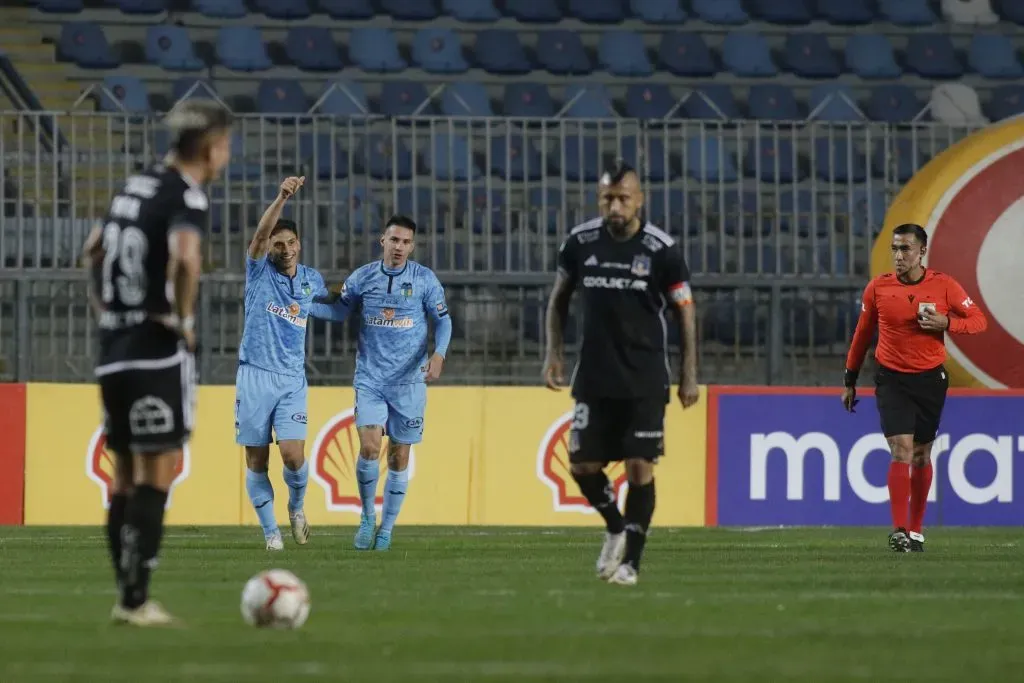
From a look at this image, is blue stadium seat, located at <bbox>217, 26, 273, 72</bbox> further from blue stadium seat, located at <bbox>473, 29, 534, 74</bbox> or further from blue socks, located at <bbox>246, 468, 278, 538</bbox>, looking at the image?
blue socks, located at <bbox>246, 468, 278, 538</bbox>

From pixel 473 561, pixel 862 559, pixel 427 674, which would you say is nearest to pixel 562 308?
pixel 473 561

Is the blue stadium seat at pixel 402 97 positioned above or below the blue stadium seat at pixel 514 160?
above

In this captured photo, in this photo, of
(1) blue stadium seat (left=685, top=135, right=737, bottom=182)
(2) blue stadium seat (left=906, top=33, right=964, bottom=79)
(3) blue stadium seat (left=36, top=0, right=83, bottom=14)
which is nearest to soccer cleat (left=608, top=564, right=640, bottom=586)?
(1) blue stadium seat (left=685, top=135, right=737, bottom=182)

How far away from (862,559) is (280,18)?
46.9ft

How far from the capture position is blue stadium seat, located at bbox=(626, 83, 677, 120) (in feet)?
74.2

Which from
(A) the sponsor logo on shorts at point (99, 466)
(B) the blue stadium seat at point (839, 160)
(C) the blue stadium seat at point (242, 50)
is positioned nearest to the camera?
(A) the sponsor logo on shorts at point (99, 466)

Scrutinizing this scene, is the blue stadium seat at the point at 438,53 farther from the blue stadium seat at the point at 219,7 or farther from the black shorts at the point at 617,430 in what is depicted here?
the black shorts at the point at 617,430

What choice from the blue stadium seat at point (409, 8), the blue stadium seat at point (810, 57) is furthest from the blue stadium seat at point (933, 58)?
the blue stadium seat at point (409, 8)

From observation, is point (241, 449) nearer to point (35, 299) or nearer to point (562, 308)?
point (35, 299)

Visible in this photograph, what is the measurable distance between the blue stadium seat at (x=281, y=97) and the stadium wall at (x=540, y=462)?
Answer: 6.56 meters

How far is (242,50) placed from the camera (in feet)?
75.0

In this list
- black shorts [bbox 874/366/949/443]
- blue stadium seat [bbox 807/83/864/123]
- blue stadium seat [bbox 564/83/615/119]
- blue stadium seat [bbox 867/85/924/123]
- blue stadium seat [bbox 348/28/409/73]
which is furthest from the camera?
blue stadium seat [bbox 867/85/924/123]

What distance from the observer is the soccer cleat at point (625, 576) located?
910cm

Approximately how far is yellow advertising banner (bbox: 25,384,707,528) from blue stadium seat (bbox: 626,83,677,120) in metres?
6.92
